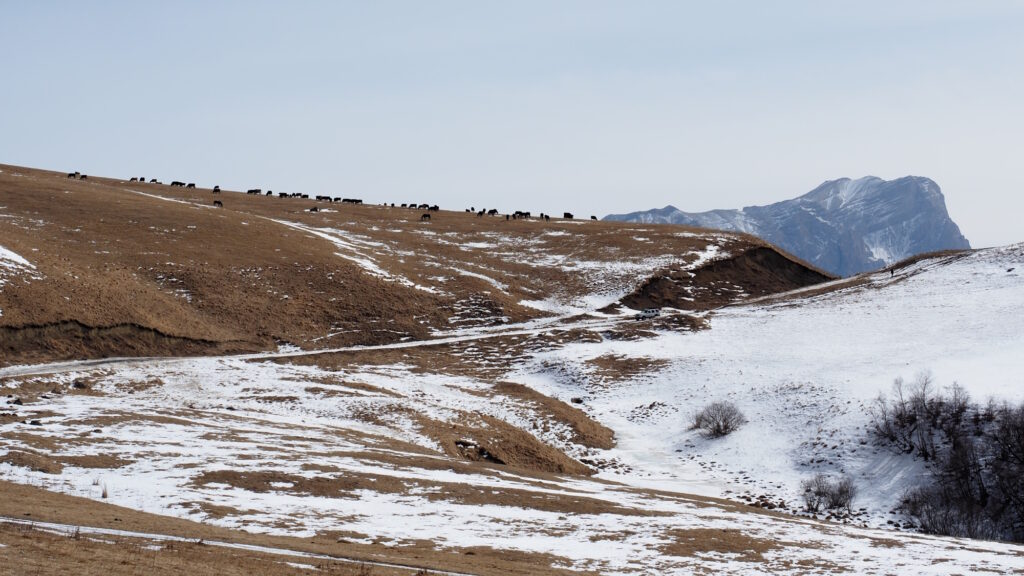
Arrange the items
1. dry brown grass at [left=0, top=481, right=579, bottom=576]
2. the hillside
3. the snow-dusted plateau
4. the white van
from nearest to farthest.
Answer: dry brown grass at [left=0, top=481, right=579, bottom=576]
the snow-dusted plateau
the hillside
the white van

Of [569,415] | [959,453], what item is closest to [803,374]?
[959,453]

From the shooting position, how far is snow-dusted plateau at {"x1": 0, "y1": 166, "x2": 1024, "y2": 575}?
28.9 metres

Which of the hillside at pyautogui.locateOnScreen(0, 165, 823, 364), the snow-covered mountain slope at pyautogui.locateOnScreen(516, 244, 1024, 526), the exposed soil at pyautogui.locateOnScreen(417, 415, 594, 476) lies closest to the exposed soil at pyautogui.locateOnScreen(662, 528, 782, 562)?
the snow-covered mountain slope at pyautogui.locateOnScreen(516, 244, 1024, 526)

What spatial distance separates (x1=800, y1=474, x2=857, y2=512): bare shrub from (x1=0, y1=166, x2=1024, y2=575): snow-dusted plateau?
117 centimetres

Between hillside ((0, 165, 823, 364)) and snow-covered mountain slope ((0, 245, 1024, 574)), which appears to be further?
hillside ((0, 165, 823, 364))

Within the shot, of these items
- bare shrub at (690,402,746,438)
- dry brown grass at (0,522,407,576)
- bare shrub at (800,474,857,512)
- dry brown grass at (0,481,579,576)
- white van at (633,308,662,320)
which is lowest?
bare shrub at (800,474,857,512)

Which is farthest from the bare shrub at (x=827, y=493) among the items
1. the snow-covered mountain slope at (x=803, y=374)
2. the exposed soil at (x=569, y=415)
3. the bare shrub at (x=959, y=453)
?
the exposed soil at (x=569, y=415)

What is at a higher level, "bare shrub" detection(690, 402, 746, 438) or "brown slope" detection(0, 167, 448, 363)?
"brown slope" detection(0, 167, 448, 363)

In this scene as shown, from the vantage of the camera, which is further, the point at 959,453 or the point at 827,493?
the point at 959,453

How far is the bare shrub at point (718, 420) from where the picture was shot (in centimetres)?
5690

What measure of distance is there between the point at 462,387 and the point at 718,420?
18561 mm

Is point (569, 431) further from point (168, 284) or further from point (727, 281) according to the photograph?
point (727, 281)

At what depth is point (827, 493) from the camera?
155 ft

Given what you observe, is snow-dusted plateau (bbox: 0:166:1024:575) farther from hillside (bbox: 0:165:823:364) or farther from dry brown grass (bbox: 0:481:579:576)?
hillside (bbox: 0:165:823:364)
